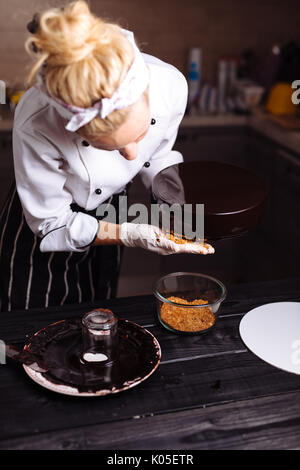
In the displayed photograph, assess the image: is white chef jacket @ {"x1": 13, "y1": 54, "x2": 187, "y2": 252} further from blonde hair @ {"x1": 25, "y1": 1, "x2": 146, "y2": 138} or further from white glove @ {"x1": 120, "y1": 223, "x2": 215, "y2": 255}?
blonde hair @ {"x1": 25, "y1": 1, "x2": 146, "y2": 138}

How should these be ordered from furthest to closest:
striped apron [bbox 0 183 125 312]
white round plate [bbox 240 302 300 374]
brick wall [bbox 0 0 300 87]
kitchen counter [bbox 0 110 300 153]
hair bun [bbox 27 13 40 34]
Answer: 1. brick wall [bbox 0 0 300 87]
2. kitchen counter [bbox 0 110 300 153]
3. striped apron [bbox 0 183 125 312]
4. white round plate [bbox 240 302 300 374]
5. hair bun [bbox 27 13 40 34]

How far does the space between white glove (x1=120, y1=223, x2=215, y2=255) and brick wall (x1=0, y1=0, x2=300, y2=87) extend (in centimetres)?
185

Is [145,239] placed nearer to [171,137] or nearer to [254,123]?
[171,137]

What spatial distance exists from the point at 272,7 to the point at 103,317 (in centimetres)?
268

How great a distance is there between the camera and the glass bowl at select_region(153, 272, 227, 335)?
1.24m

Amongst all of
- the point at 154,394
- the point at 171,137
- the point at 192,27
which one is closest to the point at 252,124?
the point at 192,27

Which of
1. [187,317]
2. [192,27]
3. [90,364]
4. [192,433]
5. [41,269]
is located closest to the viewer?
[192,433]

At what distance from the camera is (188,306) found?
1178 millimetres

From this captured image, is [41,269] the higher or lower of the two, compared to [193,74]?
lower

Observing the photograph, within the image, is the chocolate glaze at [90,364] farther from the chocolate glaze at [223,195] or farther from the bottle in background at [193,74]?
the bottle in background at [193,74]

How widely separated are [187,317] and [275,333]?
22 centimetres

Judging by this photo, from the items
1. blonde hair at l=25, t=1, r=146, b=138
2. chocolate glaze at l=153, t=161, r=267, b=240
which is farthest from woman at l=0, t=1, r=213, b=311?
chocolate glaze at l=153, t=161, r=267, b=240
